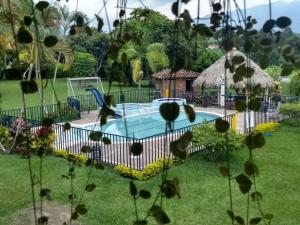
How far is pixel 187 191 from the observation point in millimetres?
6633

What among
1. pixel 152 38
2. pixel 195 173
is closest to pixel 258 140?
pixel 195 173

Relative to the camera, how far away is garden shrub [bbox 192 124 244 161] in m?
8.10

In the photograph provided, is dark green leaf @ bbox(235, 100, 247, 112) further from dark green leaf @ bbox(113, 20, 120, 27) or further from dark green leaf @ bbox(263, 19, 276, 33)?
dark green leaf @ bbox(113, 20, 120, 27)

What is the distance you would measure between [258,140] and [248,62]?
8.0 inches

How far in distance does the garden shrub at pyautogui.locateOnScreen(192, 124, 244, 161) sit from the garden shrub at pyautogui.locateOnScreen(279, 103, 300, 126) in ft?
15.6

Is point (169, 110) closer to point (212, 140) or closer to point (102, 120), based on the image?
point (102, 120)

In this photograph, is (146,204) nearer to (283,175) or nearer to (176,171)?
(176,171)

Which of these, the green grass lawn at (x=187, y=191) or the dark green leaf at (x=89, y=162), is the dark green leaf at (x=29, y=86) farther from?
the green grass lawn at (x=187, y=191)

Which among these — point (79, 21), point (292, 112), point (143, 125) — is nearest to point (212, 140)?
point (292, 112)

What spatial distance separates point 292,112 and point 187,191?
23.4ft

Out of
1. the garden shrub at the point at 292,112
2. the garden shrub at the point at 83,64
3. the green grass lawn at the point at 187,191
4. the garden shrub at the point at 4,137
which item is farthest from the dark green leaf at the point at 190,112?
the garden shrub at the point at 83,64

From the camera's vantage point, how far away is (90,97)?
17.1 meters

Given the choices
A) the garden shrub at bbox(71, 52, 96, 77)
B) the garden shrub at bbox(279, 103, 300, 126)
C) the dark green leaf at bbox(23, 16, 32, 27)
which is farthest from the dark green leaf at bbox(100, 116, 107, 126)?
the garden shrub at bbox(71, 52, 96, 77)

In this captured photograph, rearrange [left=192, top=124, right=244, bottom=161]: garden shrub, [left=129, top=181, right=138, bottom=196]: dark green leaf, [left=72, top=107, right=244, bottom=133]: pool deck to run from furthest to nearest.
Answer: [left=72, top=107, right=244, bottom=133]: pool deck < [left=192, top=124, right=244, bottom=161]: garden shrub < [left=129, top=181, right=138, bottom=196]: dark green leaf
